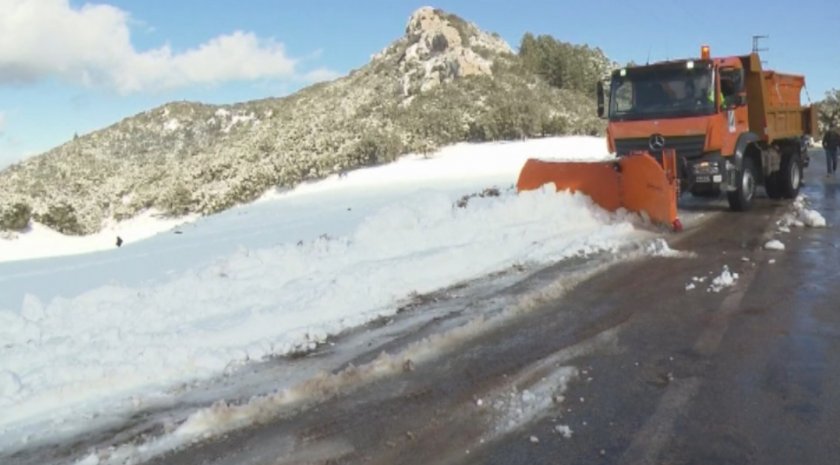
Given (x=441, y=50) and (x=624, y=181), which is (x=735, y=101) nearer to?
(x=624, y=181)

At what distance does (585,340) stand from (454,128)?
31729 millimetres

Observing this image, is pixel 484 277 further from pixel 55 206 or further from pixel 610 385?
pixel 55 206

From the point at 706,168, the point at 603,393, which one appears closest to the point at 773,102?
the point at 706,168

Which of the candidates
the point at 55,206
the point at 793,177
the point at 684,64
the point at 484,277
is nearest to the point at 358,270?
the point at 484,277

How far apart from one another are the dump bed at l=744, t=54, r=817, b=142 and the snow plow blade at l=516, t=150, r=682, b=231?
134 inches

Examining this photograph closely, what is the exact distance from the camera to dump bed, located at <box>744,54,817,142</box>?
1380 cm

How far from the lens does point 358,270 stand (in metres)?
8.50

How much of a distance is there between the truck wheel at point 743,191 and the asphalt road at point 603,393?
608 centimetres

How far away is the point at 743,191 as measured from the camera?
43.5ft

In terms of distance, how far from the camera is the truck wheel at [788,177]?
15.3 m

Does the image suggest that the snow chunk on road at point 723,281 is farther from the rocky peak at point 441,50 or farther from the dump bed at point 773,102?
the rocky peak at point 441,50

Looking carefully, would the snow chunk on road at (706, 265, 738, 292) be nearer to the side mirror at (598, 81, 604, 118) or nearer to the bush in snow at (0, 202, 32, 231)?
the side mirror at (598, 81, 604, 118)

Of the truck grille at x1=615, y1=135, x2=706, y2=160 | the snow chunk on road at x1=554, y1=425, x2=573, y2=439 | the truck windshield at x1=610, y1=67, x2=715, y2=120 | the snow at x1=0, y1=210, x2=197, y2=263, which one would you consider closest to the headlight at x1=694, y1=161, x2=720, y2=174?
the truck grille at x1=615, y1=135, x2=706, y2=160

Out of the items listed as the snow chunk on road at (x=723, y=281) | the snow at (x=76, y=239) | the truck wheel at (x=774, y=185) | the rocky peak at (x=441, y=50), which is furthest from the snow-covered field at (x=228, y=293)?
the rocky peak at (x=441, y=50)
